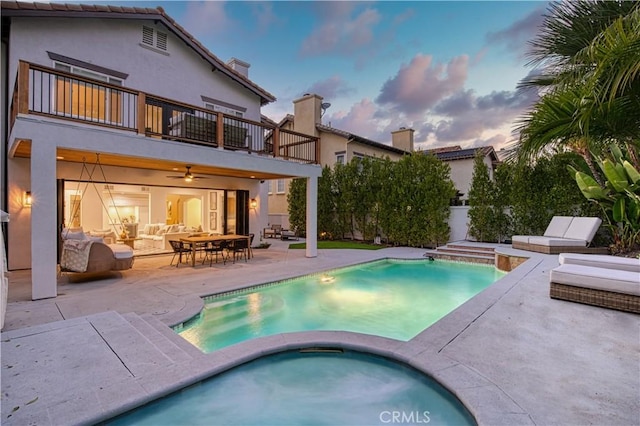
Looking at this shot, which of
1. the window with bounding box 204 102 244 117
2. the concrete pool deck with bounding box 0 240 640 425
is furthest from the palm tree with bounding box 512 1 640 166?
the window with bounding box 204 102 244 117

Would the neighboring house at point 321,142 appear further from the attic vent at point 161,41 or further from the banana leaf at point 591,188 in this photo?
the banana leaf at point 591,188

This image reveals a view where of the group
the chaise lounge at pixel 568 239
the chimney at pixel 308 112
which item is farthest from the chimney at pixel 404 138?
the chaise lounge at pixel 568 239

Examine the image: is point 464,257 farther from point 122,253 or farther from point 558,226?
point 122,253

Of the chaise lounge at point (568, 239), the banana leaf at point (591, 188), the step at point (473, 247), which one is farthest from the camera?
the step at point (473, 247)

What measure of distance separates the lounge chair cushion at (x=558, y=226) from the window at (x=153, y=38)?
16.2 m

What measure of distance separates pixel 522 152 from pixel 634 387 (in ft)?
13.6

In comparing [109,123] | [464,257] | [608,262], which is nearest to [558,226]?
[464,257]

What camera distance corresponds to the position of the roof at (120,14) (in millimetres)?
8566

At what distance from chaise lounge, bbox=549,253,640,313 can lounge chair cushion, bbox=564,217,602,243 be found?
204 inches

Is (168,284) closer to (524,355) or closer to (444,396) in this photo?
(444,396)

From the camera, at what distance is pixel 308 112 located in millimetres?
21062

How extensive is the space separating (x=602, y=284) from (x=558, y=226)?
7.69 m

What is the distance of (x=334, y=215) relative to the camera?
18844 millimetres

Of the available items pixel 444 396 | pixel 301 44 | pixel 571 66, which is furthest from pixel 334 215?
pixel 444 396
